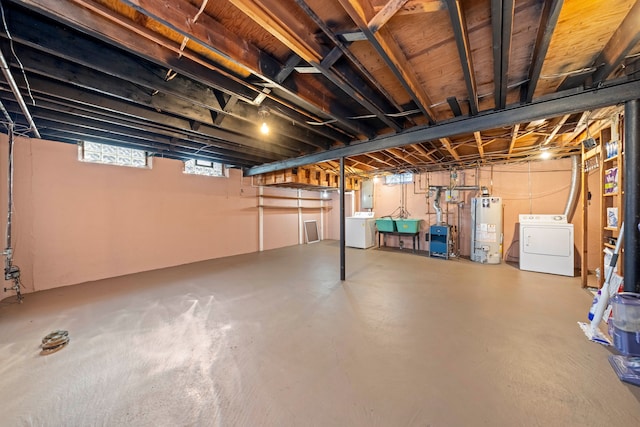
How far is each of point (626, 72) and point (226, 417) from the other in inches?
159

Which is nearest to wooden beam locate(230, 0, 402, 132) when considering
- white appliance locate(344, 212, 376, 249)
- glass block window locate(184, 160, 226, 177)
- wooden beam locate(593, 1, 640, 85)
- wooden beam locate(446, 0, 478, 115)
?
wooden beam locate(446, 0, 478, 115)

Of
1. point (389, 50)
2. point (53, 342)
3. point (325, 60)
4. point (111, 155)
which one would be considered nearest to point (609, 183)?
point (389, 50)

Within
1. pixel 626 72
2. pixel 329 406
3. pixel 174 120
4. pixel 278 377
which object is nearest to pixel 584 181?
pixel 626 72

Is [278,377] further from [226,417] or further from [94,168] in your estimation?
[94,168]

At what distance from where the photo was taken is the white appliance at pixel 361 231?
6.75 m

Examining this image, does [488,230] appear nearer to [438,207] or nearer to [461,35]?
[438,207]

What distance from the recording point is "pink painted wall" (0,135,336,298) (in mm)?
3299

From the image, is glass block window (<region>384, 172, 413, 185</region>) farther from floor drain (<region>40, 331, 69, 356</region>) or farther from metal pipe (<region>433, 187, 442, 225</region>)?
floor drain (<region>40, 331, 69, 356</region>)

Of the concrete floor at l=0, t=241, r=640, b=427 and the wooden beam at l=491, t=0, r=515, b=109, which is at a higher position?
the wooden beam at l=491, t=0, r=515, b=109

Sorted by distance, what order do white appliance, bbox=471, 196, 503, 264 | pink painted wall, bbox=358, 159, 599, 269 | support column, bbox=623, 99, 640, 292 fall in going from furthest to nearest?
white appliance, bbox=471, 196, 503, 264 < pink painted wall, bbox=358, 159, 599, 269 < support column, bbox=623, 99, 640, 292

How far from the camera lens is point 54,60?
1814 mm

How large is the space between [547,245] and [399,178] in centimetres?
365

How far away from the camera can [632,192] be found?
1823 millimetres

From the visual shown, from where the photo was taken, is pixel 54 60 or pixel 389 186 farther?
pixel 389 186
